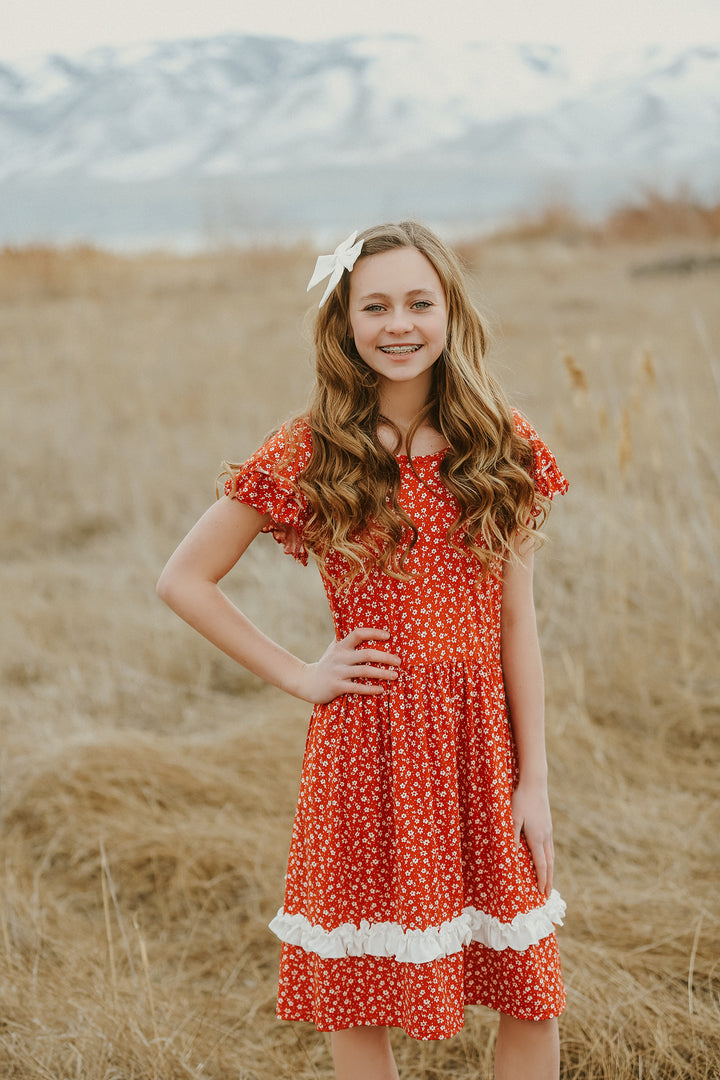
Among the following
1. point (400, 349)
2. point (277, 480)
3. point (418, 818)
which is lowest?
point (418, 818)

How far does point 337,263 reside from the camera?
1.47 meters

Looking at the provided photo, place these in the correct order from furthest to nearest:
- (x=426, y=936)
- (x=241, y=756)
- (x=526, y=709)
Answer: (x=241, y=756), (x=526, y=709), (x=426, y=936)

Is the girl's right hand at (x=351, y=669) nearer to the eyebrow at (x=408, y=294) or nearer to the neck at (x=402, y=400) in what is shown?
the neck at (x=402, y=400)

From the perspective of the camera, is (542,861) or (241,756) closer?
(542,861)

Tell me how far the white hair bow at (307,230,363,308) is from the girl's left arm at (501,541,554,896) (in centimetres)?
48

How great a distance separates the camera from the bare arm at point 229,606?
144 centimetres

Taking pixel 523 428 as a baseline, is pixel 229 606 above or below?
below

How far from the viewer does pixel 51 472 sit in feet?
19.7

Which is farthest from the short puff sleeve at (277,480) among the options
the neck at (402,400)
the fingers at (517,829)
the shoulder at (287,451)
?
the fingers at (517,829)

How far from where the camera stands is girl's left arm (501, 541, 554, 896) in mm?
1485

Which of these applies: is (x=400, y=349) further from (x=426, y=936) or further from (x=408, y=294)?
(x=426, y=936)

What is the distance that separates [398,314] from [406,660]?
49 cm

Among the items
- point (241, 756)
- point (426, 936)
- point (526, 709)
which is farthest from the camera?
point (241, 756)

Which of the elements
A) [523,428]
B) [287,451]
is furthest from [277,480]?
[523,428]
